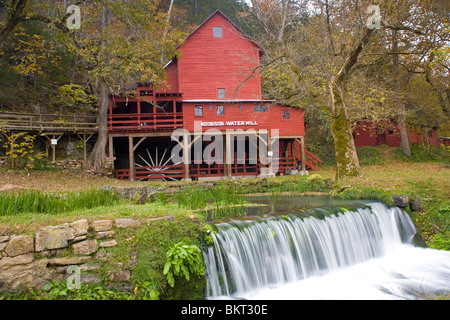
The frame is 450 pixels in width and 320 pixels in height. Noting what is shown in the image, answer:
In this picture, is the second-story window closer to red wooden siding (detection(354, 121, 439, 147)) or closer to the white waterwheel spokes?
the white waterwheel spokes

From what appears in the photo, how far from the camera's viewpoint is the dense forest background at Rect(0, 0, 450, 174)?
12.3 m

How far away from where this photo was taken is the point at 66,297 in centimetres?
443

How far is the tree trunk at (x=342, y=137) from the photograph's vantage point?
13.0m

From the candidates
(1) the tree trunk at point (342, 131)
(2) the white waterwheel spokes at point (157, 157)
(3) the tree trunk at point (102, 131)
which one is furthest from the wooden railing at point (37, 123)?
(1) the tree trunk at point (342, 131)

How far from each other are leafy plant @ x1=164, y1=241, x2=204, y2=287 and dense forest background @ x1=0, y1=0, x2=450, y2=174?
982 cm

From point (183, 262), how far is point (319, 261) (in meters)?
3.62

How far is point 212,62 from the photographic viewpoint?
2116 cm

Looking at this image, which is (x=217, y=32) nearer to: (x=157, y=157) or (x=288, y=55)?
(x=288, y=55)

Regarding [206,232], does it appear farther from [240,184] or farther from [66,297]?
[240,184]

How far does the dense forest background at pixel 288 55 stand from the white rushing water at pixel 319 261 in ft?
17.5

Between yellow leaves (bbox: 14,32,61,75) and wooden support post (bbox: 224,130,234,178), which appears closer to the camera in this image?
yellow leaves (bbox: 14,32,61,75)

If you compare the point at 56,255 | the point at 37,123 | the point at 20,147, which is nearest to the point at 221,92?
the point at 37,123

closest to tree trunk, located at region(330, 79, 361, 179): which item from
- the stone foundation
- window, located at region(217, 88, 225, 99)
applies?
window, located at region(217, 88, 225, 99)

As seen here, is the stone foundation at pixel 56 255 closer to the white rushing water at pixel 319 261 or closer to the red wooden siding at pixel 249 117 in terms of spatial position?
the white rushing water at pixel 319 261
